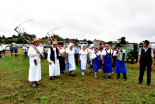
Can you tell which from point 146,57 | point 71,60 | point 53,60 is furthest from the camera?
point 71,60

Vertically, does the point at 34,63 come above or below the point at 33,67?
above

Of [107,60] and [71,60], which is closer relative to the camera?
[107,60]

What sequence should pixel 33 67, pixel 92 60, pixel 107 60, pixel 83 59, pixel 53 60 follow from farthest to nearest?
pixel 83 59, pixel 92 60, pixel 107 60, pixel 53 60, pixel 33 67

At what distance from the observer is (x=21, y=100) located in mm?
4160

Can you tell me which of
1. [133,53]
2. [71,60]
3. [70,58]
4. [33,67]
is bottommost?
[33,67]

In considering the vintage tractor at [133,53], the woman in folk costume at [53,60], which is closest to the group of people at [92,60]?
the woman in folk costume at [53,60]

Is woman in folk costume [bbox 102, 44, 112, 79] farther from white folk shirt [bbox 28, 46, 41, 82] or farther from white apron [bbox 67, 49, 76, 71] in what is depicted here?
white folk shirt [bbox 28, 46, 41, 82]

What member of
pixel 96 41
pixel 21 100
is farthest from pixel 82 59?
pixel 96 41

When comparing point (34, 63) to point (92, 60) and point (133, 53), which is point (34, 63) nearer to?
point (92, 60)

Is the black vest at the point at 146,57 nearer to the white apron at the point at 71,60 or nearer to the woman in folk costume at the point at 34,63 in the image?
the white apron at the point at 71,60

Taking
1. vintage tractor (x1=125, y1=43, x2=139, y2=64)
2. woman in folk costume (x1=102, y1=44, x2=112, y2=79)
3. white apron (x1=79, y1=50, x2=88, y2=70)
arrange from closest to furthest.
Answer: woman in folk costume (x1=102, y1=44, x2=112, y2=79) → white apron (x1=79, y1=50, x2=88, y2=70) → vintage tractor (x1=125, y1=43, x2=139, y2=64)

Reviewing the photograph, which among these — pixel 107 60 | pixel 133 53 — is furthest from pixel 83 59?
pixel 133 53

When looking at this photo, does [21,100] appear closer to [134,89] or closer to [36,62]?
[36,62]

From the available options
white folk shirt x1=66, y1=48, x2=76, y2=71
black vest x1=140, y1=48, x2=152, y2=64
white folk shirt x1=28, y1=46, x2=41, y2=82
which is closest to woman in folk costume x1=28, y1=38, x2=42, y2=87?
white folk shirt x1=28, y1=46, x2=41, y2=82
